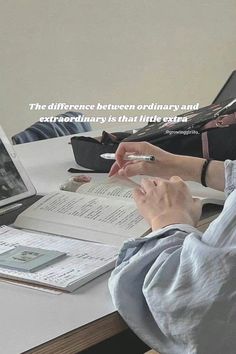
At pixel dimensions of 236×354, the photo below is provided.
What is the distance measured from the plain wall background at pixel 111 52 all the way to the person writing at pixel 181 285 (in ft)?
6.64

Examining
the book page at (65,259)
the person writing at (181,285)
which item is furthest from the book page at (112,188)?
the person writing at (181,285)

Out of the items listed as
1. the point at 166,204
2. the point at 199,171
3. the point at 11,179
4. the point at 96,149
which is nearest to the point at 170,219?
the point at 166,204

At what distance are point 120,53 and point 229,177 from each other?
1.92 metres

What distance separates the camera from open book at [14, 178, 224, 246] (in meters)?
1.11

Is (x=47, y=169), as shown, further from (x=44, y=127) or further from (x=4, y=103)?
(x=4, y=103)

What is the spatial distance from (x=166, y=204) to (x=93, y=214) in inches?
8.4

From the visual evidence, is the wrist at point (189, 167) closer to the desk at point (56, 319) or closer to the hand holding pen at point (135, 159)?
the hand holding pen at point (135, 159)

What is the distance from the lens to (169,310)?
2.59 ft

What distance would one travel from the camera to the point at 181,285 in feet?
2.58

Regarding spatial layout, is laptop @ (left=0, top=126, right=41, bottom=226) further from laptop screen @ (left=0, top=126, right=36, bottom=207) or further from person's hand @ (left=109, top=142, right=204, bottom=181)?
person's hand @ (left=109, top=142, right=204, bottom=181)

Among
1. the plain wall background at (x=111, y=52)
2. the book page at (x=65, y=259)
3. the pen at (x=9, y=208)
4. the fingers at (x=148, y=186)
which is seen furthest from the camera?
the plain wall background at (x=111, y=52)

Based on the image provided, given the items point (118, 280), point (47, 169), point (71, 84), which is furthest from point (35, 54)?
point (118, 280)

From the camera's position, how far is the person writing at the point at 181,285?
0.76m

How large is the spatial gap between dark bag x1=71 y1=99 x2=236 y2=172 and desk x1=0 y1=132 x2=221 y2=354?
1.96 feet
